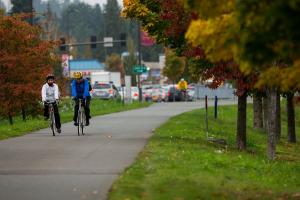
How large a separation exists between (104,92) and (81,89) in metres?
41.4

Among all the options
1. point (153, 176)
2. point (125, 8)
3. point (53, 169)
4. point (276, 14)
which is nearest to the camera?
point (276, 14)

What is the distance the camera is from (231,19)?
769 centimetres

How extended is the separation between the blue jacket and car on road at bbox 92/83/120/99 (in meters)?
40.4

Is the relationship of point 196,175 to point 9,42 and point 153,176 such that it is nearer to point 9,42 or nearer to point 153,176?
point 153,176

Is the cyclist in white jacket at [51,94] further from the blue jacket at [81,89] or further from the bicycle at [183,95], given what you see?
the bicycle at [183,95]

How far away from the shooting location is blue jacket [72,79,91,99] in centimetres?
2145

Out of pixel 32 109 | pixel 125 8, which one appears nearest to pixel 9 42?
pixel 32 109

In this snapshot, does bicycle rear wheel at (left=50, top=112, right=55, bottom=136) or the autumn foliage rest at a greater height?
the autumn foliage

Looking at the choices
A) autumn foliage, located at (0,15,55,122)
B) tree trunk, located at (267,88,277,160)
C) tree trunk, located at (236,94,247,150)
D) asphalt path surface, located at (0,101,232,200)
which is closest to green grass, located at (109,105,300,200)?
asphalt path surface, located at (0,101,232,200)

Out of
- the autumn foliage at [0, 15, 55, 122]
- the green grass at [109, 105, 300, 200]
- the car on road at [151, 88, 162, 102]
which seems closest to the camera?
the green grass at [109, 105, 300, 200]

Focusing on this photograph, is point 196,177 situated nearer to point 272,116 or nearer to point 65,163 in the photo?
point 65,163

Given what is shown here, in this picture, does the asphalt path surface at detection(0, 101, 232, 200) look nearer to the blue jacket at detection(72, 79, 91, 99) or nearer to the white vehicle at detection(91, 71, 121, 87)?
the blue jacket at detection(72, 79, 91, 99)

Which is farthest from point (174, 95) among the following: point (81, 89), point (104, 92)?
point (81, 89)

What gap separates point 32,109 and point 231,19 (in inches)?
926
